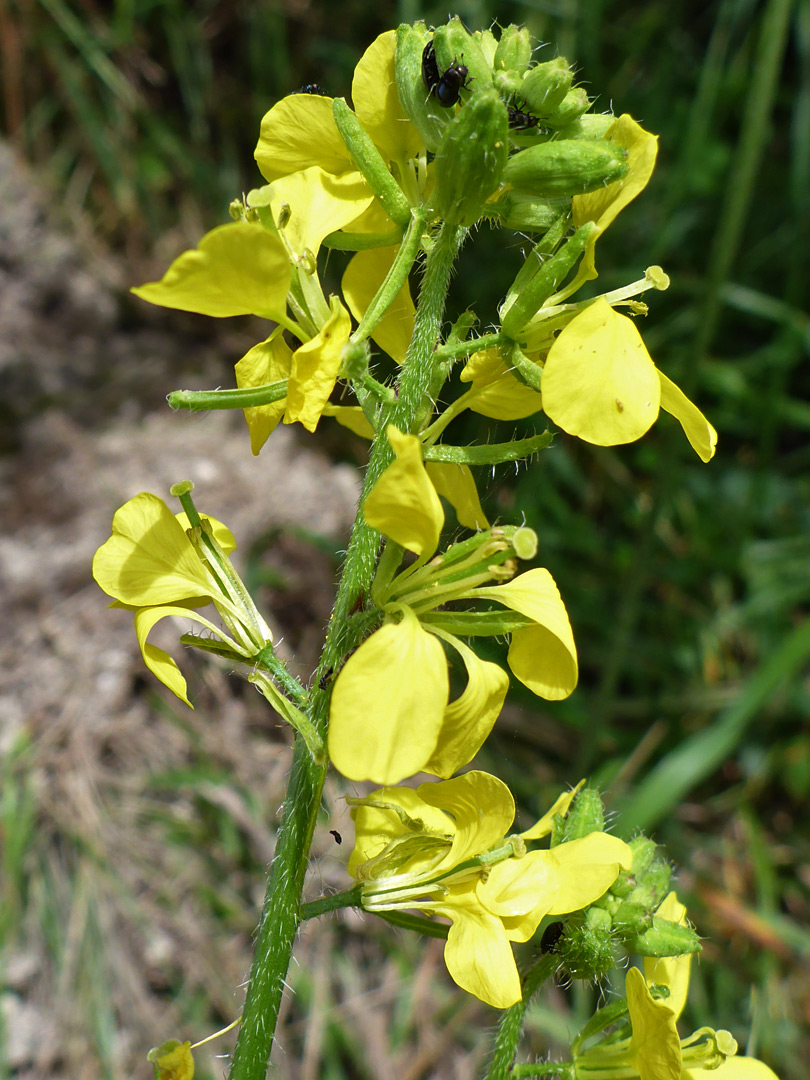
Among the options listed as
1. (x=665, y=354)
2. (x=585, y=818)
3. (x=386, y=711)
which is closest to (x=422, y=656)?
(x=386, y=711)

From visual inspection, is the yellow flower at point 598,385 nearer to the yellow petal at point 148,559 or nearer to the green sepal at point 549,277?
the green sepal at point 549,277

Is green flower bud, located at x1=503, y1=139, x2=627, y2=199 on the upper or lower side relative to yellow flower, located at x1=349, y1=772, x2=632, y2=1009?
upper

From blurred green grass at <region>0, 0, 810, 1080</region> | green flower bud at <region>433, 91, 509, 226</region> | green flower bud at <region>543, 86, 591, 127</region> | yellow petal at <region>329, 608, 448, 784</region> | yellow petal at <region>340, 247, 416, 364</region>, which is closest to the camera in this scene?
yellow petal at <region>329, 608, 448, 784</region>

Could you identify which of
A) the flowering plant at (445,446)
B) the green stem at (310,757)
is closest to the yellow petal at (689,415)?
the flowering plant at (445,446)

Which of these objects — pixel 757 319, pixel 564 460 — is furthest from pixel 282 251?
pixel 757 319

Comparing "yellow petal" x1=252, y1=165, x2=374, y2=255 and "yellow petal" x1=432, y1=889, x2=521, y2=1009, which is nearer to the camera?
"yellow petal" x1=432, y1=889, x2=521, y2=1009

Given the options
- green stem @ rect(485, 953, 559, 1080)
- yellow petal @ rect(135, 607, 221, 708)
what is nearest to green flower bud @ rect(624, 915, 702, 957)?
green stem @ rect(485, 953, 559, 1080)

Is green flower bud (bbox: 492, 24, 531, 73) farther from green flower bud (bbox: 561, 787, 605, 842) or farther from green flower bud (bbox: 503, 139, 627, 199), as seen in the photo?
green flower bud (bbox: 561, 787, 605, 842)
